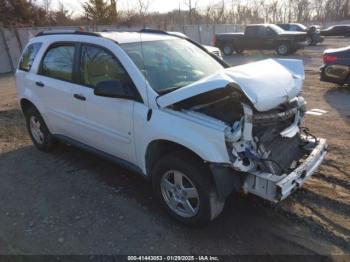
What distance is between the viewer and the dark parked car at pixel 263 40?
1941 cm

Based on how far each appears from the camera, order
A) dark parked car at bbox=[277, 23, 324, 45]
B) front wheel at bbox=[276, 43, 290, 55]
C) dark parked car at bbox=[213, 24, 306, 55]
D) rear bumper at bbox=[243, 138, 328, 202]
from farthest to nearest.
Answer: dark parked car at bbox=[277, 23, 324, 45], front wheel at bbox=[276, 43, 290, 55], dark parked car at bbox=[213, 24, 306, 55], rear bumper at bbox=[243, 138, 328, 202]

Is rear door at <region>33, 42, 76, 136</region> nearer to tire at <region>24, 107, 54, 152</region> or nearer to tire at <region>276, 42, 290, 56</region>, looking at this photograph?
tire at <region>24, 107, 54, 152</region>

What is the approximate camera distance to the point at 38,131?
5.49 meters

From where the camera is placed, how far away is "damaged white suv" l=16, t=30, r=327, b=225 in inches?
119

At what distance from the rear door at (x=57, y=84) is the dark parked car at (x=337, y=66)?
7335 millimetres

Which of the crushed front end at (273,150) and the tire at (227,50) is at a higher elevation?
the tire at (227,50)

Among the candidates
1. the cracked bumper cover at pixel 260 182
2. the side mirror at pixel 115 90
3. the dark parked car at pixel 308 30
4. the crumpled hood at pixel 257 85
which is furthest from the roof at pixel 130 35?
the dark parked car at pixel 308 30

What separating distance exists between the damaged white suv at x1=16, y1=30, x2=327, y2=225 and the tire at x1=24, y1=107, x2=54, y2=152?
73cm

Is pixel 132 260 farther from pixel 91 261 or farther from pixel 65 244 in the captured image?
pixel 65 244

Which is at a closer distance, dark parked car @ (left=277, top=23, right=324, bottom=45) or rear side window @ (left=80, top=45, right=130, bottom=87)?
rear side window @ (left=80, top=45, right=130, bottom=87)

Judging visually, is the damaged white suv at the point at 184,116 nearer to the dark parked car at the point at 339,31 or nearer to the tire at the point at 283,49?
the tire at the point at 283,49

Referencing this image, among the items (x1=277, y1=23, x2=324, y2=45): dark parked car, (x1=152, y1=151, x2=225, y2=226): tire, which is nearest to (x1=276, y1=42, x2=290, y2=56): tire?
(x1=277, y1=23, x2=324, y2=45): dark parked car

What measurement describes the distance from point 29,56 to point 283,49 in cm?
1718

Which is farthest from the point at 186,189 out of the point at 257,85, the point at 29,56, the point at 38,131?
the point at 29,56
